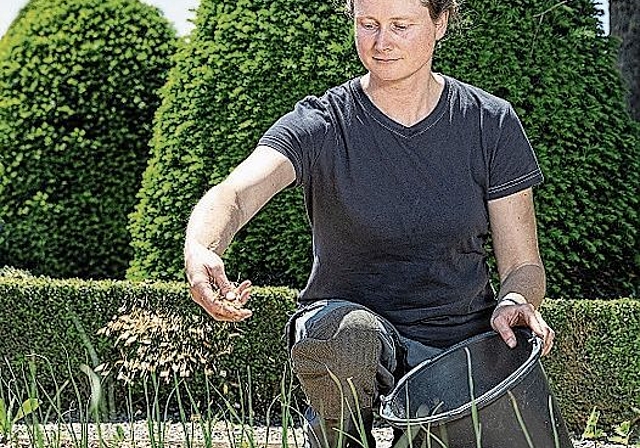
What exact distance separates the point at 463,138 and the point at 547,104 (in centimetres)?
312

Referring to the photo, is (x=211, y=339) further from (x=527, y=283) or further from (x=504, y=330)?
(x=504, y=330)

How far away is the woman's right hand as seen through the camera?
215cm

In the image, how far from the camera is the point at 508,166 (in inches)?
117

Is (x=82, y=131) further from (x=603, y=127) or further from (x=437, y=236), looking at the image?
(x=437, y=236)

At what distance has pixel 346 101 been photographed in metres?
3.01

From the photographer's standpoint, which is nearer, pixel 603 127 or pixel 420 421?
pixel 420 421

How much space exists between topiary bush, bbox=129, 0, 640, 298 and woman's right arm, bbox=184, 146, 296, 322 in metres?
3.17

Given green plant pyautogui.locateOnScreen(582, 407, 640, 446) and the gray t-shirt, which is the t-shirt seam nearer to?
the gray t-shirt

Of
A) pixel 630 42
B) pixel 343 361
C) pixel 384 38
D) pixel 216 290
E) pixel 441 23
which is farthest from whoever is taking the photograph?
pixel 630 42

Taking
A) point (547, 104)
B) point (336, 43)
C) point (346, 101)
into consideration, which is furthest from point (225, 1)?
point (346, 101)

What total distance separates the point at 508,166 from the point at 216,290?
1.05 metres

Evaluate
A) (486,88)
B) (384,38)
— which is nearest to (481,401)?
(384,38)

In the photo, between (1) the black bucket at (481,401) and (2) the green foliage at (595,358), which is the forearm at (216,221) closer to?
(1) the black bucket at (481,401)

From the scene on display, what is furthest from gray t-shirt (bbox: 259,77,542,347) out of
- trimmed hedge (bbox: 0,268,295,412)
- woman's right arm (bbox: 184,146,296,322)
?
trimmed hedge (bbox: 0,268,295,412)
